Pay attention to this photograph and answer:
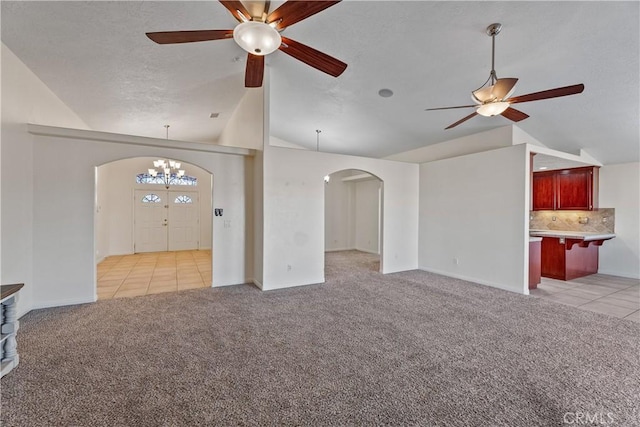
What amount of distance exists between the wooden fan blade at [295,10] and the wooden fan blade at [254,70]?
57 centimetres

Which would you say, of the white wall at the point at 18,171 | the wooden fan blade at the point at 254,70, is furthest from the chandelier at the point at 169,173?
the wooden fan blade at the point at 254,70

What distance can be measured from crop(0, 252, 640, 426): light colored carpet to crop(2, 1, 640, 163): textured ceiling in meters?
3.23

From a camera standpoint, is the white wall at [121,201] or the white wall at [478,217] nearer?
the white wall at [478,217]

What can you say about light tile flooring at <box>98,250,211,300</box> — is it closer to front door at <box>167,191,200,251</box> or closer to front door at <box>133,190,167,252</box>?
front door at <box>133,190,167,252</box>

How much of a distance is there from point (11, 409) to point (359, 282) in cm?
444

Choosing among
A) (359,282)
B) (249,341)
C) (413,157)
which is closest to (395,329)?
(249,341)

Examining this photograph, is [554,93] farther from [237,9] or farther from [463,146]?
[463,146]

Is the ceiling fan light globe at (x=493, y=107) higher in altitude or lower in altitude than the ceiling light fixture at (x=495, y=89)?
lower

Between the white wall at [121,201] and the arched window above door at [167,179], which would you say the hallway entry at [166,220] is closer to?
the white wall at [121,201]

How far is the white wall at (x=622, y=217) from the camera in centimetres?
560

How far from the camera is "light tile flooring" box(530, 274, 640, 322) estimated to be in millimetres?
3832

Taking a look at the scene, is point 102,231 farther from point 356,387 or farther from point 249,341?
point 356,387

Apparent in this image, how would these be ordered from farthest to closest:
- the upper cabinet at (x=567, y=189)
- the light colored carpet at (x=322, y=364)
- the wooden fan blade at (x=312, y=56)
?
the upper cabinet at (x=567, y=189)
the wooden fan blade at (x=312, y=56)
the light colored carpet at (x=322, y=364)

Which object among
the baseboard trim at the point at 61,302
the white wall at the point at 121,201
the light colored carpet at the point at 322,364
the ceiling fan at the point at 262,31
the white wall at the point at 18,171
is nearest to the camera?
the light colored carpet at the point at 322,364
